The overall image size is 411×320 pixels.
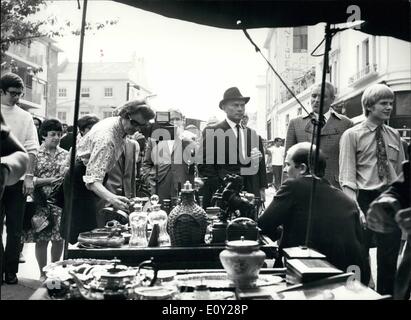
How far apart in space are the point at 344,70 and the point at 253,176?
1534 centimetres

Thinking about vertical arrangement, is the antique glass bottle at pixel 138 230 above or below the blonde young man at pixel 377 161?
below

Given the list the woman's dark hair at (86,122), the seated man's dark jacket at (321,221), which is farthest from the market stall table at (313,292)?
the woman's dark hair at (86,122)

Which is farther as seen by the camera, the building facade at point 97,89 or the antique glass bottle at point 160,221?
the building facade at point 97,89

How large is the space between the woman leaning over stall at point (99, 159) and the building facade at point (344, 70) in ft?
4.77

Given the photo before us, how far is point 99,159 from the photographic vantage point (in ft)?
10.9

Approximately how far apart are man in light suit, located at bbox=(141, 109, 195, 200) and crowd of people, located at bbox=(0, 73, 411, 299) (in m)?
0.03

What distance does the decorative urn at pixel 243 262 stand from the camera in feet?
5.66

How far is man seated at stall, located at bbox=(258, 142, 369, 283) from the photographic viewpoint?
8.32 feet

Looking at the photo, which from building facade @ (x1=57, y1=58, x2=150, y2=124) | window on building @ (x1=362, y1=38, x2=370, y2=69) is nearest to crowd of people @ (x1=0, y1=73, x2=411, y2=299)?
window on building @ (x1=362, y1=38, x2=370, y2=69)

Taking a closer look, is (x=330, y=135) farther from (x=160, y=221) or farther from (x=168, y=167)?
(x=168, y=167)

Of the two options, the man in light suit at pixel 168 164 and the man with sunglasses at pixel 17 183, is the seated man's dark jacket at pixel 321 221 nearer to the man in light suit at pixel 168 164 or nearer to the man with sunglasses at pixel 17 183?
the man with sunglasses at pixel 17 183

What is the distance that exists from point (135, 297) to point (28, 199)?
3064 millimetres

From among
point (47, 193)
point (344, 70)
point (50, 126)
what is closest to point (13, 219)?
point (47, 193)

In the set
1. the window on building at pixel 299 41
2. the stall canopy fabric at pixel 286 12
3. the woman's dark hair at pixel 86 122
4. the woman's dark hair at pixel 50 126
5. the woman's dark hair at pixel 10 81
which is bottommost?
the woman's dark hair at pixel 50 126
